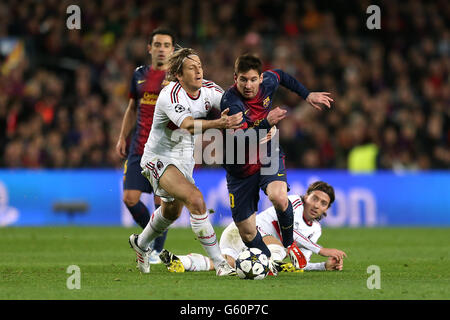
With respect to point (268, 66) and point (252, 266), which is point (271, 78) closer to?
point (252, 266)

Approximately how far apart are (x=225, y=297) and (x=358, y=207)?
10.5m

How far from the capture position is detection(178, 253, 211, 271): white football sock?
8.33 metres

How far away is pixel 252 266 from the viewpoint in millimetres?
7332

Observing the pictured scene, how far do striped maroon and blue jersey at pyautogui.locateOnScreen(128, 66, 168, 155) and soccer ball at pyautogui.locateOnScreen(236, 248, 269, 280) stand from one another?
8.19ft

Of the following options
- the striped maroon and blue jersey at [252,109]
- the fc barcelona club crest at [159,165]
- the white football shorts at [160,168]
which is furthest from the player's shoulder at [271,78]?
the fc barcelona club crest at [159,165]

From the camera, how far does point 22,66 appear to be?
62.2 ft

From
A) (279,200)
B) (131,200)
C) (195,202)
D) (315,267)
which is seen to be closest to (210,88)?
(195,202)

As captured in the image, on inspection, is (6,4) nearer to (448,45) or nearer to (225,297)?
(448,45)

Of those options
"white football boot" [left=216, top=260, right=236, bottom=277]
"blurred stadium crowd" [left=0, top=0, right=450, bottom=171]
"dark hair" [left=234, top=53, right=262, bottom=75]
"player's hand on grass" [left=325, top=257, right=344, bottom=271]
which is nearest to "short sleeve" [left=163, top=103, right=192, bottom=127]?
"dark hair" [left=234, top=53, right=262, bottom=75]

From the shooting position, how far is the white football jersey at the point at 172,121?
768 centimetres

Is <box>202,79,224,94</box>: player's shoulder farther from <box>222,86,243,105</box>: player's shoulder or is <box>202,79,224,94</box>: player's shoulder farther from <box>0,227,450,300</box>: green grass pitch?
<box>0,227,450,300</box>: green grass pitch

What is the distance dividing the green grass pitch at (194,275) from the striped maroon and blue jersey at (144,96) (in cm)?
138

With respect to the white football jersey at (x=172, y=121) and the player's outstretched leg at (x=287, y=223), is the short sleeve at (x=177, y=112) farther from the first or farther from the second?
the player's outstretched leg at (x=287, y=223)
